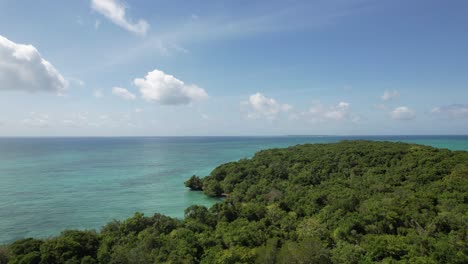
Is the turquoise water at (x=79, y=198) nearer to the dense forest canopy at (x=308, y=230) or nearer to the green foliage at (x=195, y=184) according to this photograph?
the green foliage at (x=195, y=184)

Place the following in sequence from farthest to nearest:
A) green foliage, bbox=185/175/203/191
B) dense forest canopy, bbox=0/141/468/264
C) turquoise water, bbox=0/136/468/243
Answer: green foliage, bbox=185/175/203/191 < turquoise water, bbox=0/136/468/243 < dense forest canopy, bbox=0/141/468/264

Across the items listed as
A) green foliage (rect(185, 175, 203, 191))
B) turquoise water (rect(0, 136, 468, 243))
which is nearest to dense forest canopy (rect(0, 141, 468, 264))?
turquoise water (rect(0, 136, 468, 243))

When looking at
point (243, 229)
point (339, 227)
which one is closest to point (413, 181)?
point (339, 227)

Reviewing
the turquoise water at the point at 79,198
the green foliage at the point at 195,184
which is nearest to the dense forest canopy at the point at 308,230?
the turquoise water at the point at 79,198

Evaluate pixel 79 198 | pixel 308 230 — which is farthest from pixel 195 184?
pixel 308 230

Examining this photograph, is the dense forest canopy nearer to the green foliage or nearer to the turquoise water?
the turquoise water

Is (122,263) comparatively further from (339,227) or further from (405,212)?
(405,212)

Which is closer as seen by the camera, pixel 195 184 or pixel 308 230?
pixel 308 230

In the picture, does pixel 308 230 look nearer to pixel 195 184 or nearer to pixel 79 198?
pixel 195 184
